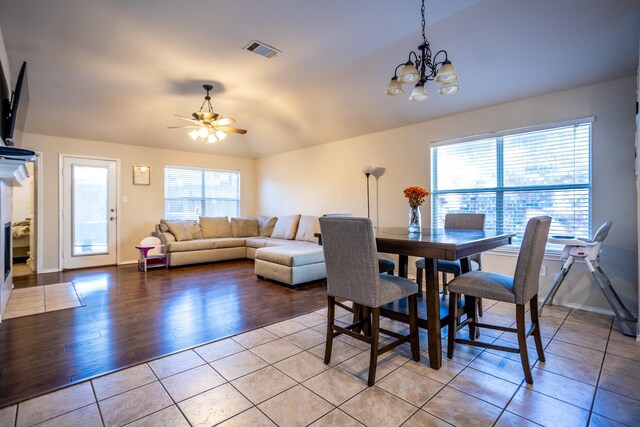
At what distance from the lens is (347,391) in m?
1.87

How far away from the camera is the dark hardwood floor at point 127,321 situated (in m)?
2.14

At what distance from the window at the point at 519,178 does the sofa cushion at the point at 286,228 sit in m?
2.74

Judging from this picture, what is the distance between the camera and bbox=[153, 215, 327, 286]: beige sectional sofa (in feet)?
14.3

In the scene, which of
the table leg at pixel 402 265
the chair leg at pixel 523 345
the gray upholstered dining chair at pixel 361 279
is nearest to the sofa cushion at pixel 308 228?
the table leg at pixel 402 265

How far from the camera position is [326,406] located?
173cm

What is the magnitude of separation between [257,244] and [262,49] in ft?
12.0

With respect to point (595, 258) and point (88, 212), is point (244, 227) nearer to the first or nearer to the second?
point (88, 212)

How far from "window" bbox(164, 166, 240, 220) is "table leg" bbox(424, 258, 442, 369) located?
19.9 ft

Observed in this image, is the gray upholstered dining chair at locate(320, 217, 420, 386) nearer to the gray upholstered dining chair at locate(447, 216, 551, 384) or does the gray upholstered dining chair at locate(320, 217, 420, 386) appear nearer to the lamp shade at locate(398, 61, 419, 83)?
the gray upholstered dining chair at locate(447, 216, 551, 384)

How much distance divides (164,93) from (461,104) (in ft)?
13.7

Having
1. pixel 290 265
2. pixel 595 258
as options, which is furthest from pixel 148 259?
pixel 595 258

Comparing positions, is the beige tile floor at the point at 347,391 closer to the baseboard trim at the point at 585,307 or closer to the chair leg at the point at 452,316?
the chair leg at the point at 452,316

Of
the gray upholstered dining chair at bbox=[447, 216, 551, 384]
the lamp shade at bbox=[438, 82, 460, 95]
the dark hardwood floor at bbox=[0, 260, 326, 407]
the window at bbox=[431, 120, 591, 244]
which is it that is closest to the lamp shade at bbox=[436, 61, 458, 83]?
the lamp shade at bbox=[438, 82, 460, 95]

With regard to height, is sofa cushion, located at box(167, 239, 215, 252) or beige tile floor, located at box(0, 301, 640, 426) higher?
sofa cushion, located at box(167, 239, 215, 252)
